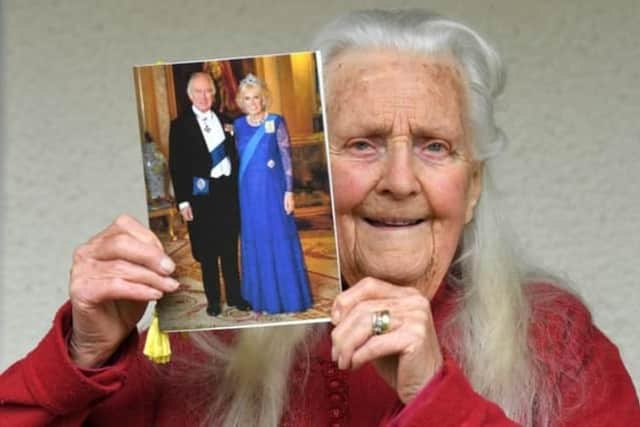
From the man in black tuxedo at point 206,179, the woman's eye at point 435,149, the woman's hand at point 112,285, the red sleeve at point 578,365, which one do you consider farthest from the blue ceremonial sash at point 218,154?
the red sleeve at point 578,365

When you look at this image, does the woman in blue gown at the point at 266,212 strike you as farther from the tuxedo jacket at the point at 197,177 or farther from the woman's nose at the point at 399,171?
the woman's nose at the point at 399,171

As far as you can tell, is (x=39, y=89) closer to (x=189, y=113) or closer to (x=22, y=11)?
(x=22, y=11)

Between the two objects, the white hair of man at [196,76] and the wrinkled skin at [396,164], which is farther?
the wrinkled skin at [396,164]

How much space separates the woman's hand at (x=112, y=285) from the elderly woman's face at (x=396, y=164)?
12.7 inches

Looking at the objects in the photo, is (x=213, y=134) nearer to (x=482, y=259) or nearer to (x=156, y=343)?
(x=156, y=343)

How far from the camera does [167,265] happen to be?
167cm

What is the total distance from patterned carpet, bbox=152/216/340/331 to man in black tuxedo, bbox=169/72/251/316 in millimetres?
18

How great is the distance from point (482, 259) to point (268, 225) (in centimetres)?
50

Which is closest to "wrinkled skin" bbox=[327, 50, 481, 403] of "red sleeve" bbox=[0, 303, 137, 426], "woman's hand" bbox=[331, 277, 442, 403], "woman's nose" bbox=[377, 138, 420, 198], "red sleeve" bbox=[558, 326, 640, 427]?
"woman's nose" bbox=[377, 138, 420, 198]

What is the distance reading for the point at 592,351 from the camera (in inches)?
78.2

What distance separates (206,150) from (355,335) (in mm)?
298

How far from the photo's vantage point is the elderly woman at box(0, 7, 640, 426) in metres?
1.68

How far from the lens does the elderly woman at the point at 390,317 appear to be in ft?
5.52

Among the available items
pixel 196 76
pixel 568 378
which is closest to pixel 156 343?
pixel 196 76
